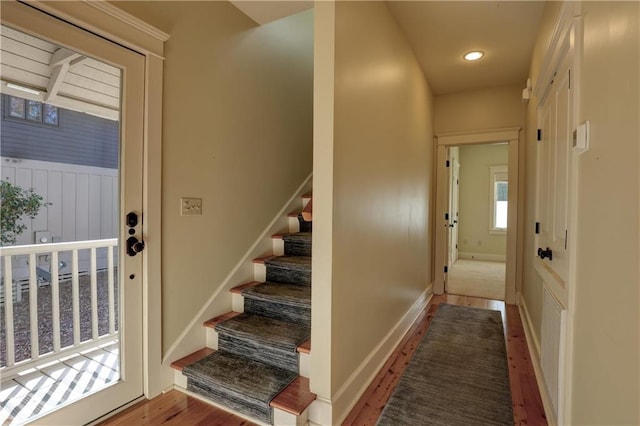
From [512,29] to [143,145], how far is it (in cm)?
304

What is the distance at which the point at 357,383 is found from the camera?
193 centimetres

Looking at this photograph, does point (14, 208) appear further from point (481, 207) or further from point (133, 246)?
point (481, 207)

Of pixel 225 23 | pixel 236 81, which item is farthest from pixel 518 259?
pixel 225 23

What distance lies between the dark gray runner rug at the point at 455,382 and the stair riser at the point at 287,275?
985 mm

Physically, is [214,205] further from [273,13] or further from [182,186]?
[273,13]

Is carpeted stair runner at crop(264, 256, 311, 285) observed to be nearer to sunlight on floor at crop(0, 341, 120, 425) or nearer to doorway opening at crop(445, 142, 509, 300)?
sunlight on floor at crop(0, 341, 120, 425)

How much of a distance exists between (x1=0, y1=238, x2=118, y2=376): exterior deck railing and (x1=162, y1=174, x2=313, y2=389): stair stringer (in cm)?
43

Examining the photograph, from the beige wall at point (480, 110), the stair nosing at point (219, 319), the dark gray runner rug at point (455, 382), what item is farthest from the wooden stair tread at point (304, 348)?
the beige wall at point (480, 110)

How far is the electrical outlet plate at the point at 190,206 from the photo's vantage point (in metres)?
2.05

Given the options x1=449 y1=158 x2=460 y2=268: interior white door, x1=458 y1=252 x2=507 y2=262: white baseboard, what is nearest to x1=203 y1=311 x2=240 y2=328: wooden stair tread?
x1=449 y1=158 x2=460 y2=268: interior white door

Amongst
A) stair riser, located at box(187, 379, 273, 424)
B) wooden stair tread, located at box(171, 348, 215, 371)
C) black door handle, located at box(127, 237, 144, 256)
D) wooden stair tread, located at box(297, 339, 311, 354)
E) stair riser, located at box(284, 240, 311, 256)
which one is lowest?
stair riser, located at box(187, 379, 273, 424)

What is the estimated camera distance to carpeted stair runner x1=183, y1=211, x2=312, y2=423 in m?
1.77

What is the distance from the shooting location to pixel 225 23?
2.32m

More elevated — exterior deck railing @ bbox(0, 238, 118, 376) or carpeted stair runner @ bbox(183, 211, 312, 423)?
exterior deck railing @ bbox(0, 238, 118, 376)
